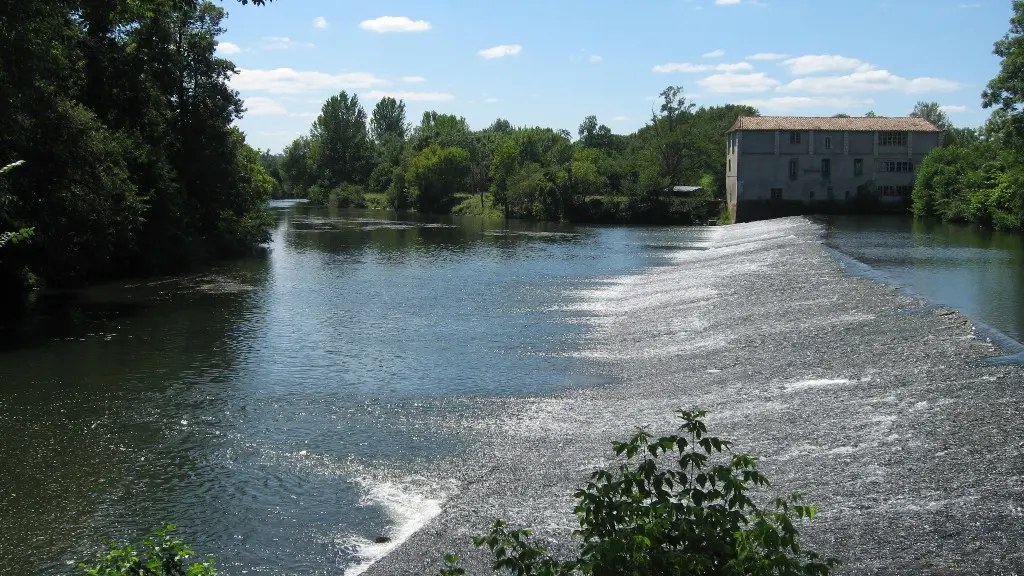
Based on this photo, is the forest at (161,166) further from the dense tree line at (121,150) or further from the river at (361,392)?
the river at (361,392)

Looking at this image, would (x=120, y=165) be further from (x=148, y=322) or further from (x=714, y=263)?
(x=714, y=263)

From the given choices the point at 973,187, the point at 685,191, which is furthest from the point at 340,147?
the point at 973,187

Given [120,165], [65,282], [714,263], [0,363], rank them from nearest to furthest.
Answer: [0,363] < [120,165] < [65,282] < [714,263]

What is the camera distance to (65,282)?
36000 mm

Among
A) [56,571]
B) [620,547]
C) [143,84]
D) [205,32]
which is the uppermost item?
[205,32]

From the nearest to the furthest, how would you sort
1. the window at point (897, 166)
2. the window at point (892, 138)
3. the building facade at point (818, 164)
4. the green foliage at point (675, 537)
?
the green foliage at point (675, 537), the window at point (897, 166), the building facade at point (818, 164), the window at point (892, 138)

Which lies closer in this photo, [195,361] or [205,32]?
[195,361]

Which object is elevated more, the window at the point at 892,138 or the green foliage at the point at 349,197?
the window at the point at 892,138

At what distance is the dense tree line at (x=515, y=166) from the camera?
3337 inches

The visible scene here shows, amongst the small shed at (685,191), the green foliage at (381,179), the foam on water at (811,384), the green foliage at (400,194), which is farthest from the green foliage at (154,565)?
the green foliage at (381,179)

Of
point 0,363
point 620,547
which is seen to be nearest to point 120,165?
point 0,363

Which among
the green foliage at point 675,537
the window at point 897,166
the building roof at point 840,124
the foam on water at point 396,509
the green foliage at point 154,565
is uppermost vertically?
the building roof at point 840,124

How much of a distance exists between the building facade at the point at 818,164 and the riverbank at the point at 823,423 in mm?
53638

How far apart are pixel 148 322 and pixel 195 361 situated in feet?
21.8
